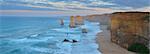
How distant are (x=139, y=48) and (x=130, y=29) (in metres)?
2.65

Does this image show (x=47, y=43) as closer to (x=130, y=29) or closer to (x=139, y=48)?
(x=130, y=29)

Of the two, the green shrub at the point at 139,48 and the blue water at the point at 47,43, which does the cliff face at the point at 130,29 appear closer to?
the green shrub at the point at 139,48

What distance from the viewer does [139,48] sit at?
46.2 feet

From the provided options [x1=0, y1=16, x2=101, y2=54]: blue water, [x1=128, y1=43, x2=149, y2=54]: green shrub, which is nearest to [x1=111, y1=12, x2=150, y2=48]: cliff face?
[x1=128, y1=43, x2=149, y2=54]: green shrub

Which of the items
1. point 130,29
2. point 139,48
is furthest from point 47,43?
point 139,48

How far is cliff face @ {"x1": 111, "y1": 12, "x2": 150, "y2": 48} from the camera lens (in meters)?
14.4

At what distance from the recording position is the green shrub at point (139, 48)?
13.5m

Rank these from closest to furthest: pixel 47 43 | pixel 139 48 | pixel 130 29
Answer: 1. pixel 139 48
2. pixel 130 29
3. pixel 47 43

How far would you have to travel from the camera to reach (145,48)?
1371 centimetres

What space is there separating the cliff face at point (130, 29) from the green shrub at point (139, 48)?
0.20 meters

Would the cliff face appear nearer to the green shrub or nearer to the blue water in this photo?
the green shrub

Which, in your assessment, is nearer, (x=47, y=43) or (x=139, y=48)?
(x=139, y=48)

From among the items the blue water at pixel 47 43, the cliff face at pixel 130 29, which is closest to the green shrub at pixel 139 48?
the cliff face at pixel 130 29

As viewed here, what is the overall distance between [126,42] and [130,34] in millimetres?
589
